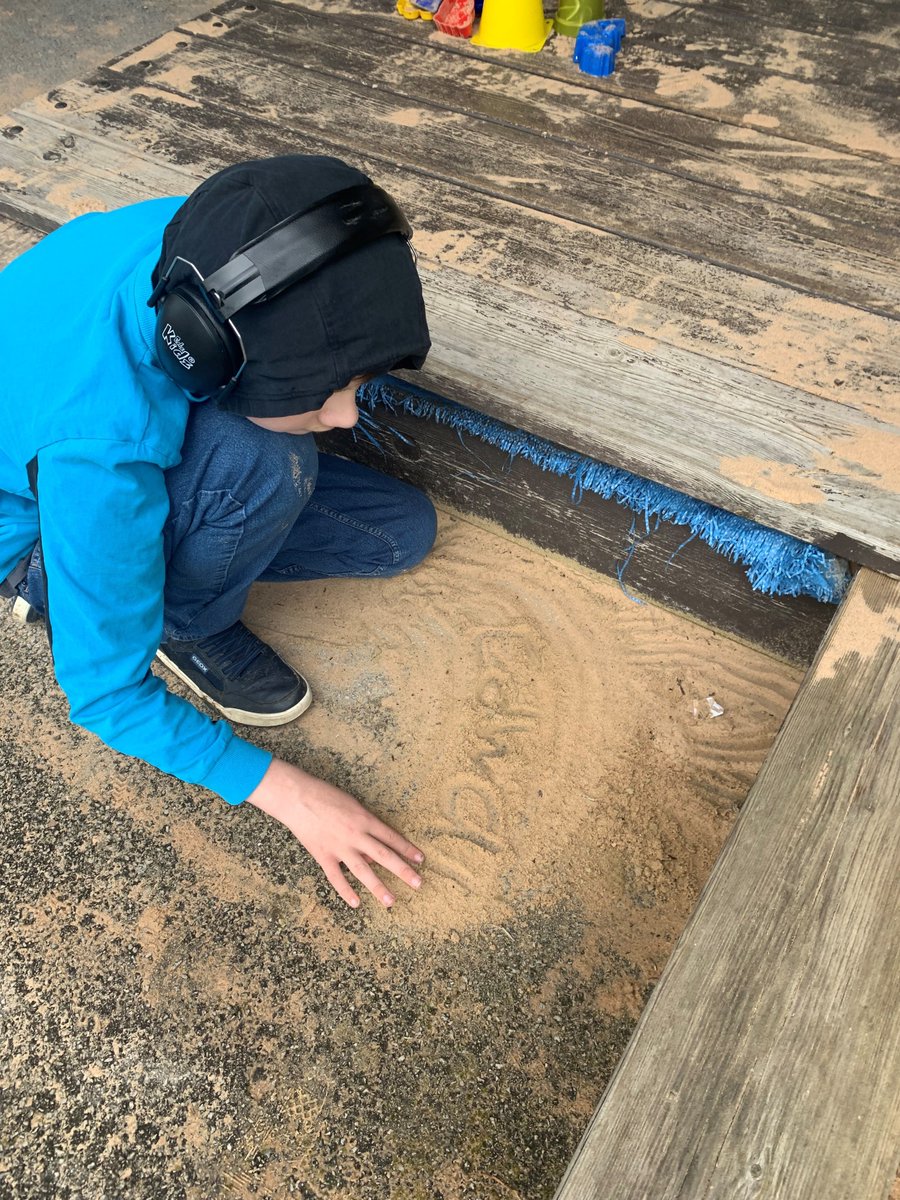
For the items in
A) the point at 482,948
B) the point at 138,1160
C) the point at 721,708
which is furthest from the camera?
the point at 721,708

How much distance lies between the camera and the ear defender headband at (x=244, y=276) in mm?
1004

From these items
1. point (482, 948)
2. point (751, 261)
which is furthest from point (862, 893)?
point (751, 261)

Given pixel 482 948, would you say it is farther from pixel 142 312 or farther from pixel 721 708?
pixel 142 312

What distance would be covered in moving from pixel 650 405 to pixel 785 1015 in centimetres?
111

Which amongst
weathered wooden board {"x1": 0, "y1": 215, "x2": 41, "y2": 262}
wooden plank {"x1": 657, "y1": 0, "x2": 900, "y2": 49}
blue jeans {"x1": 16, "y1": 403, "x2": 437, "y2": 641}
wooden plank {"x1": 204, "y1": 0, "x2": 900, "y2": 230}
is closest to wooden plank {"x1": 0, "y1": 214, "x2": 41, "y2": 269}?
weathered wooden board {"x1": 0, "y1": 215, "x2": 41, "y2": 262}

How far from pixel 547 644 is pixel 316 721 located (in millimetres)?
531

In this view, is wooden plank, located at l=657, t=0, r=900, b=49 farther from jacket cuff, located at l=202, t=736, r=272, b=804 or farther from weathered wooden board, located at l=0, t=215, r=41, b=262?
jacket cuff, located at l=202, t=736, r=272, b=804

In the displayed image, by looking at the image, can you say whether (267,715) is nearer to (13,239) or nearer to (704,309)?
(704,309)

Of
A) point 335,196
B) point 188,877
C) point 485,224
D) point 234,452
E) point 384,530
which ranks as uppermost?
point 335,196

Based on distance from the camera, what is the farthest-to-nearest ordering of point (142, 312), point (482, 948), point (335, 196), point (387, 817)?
point (387, 817)
point (482, 948)
point (142, 312)
point (335, 196)

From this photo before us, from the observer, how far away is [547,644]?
6.57 feet

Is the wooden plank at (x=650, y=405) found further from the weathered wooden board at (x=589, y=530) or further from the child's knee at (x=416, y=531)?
the child's knee at (x=416, y=531)

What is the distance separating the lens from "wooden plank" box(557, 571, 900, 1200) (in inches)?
36.5

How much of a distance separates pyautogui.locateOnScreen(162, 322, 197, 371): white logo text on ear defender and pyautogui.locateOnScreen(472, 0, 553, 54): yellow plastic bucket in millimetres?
2056
